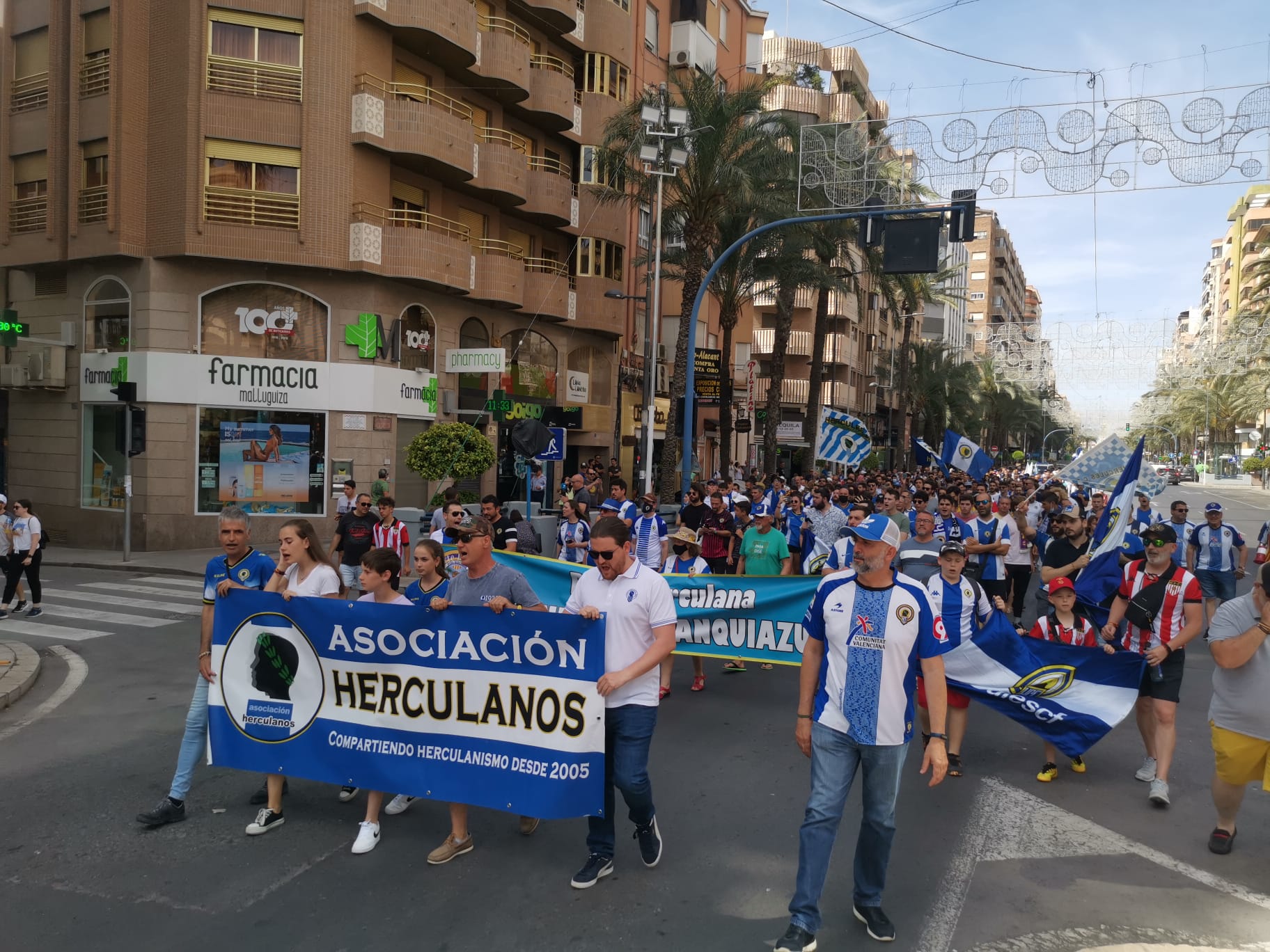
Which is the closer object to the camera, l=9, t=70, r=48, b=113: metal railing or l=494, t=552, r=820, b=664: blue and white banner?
l=494, t=552, r=820, b=664: blue and white banner

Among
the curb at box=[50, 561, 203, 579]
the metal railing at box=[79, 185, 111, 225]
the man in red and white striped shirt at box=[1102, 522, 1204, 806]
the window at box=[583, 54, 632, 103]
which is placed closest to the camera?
the man in red and white striped shirt at box=[1102, 522, 1204, 806]

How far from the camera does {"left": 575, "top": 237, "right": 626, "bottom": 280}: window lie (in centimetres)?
3114

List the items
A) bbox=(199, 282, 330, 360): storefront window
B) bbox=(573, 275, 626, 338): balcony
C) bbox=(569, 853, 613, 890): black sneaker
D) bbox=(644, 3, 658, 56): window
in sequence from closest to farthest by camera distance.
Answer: bbox=(569, 853, 613, 890): black sneaker < bbox=(199, 282, 330, 360): storefront window < bbox=(573, 275, 626, 338): balcony < bbox=(644, 3, 658, 56): window

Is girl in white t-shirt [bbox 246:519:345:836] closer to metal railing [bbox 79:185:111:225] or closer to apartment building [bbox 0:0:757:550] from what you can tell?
apartment building [bbox 0:0:757:550]

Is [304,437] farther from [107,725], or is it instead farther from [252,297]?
[107,725]

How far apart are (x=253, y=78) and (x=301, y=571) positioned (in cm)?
1920

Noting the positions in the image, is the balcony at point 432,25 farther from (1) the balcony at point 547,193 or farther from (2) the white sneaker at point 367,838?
(2) the white sneaker at point 367,838

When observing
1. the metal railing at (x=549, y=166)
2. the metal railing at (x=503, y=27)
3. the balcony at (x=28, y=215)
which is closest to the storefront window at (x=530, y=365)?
the metal railing at (x=549, y=166)

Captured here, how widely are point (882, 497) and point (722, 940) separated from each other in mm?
9739

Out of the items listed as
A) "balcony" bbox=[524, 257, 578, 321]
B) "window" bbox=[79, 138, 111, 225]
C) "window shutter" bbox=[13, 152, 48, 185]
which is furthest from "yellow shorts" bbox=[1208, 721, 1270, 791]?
"window shutter" bbox=[13, 152, 48, 185]

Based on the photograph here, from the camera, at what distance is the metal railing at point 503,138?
26.7m

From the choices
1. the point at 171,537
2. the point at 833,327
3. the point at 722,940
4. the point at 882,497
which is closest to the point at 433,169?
the point at 171,537

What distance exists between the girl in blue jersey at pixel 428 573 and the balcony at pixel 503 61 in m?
23.0

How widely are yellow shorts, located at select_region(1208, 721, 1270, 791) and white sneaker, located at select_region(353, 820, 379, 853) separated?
451 centimetres
